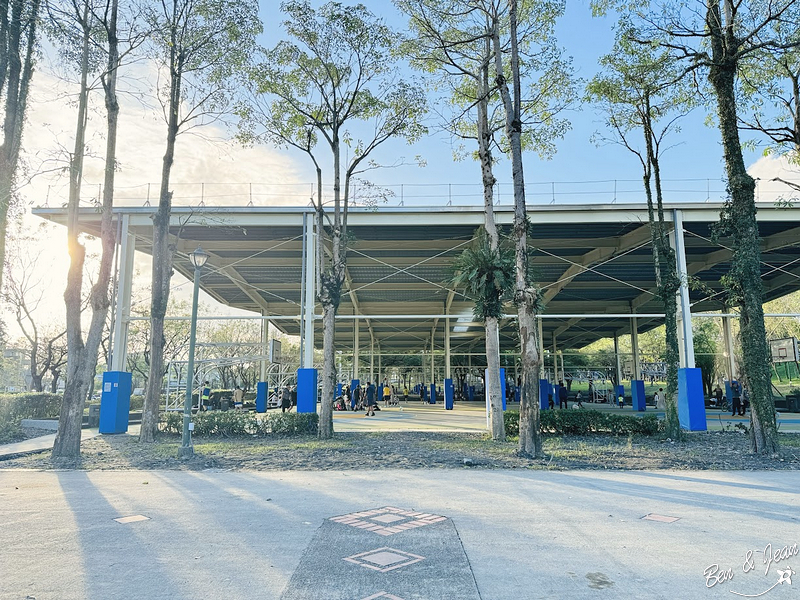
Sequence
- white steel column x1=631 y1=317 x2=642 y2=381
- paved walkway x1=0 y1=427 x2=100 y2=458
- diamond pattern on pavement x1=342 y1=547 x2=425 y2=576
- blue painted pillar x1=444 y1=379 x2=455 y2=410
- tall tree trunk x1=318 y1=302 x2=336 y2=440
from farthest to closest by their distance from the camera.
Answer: white steel column x1=631 y1=317 x2=642 y2=381, blue painted pillar x1=444 y1=379 x2=455 y2=410, tall tree trunk x1=318 y1=302 x2=336 y2=440, paved walkway x1=0 y1=427 x2=100 y2=458, diamond pattern on pavement x1=342 y1=547 x2=425 y2=576

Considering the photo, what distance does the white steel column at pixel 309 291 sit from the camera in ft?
59.4

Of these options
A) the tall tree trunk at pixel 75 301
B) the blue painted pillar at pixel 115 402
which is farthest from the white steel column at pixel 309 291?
the tall tree trunk at pixel 75 301

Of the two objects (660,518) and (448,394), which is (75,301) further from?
(448,394)

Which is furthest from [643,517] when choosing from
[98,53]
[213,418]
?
[98,53]

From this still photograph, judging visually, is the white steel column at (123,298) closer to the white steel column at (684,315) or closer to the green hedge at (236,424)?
the green hedge at (236,424)

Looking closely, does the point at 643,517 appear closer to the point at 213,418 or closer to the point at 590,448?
the point at 590,448

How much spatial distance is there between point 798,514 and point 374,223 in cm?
1496

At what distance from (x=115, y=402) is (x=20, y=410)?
22.0 feet

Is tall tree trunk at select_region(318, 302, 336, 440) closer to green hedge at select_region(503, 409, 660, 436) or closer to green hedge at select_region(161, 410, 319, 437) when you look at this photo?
green hedge at select_region(161, 410, 319, 437)

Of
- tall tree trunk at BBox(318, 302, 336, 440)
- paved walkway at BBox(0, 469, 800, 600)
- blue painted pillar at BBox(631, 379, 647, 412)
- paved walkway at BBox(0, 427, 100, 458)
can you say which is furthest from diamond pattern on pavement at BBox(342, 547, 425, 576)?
blue painted pillar at BBox(631, 379, 647, 412)

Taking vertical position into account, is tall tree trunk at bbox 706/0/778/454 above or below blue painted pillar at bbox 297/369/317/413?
above

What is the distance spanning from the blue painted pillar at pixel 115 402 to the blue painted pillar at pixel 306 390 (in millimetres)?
5007

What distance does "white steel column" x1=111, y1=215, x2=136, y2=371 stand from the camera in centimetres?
1809

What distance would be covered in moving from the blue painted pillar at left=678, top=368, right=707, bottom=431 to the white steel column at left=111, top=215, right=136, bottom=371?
17082mm
